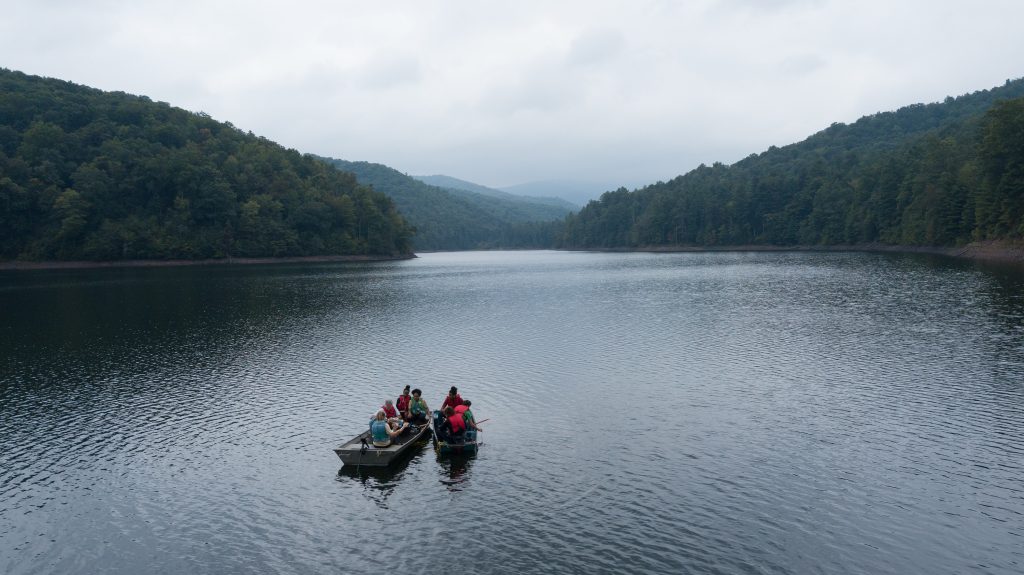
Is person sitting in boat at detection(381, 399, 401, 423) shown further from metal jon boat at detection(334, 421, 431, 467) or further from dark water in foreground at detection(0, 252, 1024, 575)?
dark water in foreground at detection(0, 252, 1024, 575)

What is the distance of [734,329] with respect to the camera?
52.4 metres

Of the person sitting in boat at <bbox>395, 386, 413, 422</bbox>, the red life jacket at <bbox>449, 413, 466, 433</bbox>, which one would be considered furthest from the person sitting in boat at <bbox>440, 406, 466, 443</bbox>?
the person sitting in boat at <bbox>395, 386, 413, 422</bbox>

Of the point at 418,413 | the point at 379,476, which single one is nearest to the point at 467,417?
the point at 418,413

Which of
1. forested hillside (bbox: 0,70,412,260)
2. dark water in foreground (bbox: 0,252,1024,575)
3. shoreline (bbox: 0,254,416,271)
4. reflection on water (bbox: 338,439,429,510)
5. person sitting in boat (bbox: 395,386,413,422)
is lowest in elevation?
reflection on water (bbox: 338,439,429,510)

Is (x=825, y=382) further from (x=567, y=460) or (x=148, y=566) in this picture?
(x=148, y=566)

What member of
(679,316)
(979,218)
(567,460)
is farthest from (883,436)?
(979,218)

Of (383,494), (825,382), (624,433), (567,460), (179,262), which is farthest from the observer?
(179,262)

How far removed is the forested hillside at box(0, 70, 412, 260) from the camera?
14400cm

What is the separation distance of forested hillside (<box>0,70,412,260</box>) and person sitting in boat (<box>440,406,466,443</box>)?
15350 cm

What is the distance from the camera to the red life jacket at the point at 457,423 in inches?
987

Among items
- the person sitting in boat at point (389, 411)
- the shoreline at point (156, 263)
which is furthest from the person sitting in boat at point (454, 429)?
the shoreline at point (156, 263)

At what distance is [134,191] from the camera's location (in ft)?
526

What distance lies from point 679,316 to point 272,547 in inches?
1938

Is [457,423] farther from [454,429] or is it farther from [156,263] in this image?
[156,263]
